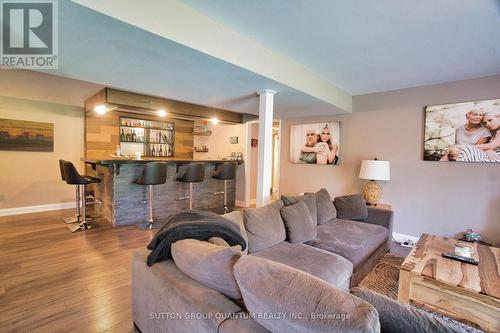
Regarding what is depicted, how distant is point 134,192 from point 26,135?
267 centimetres

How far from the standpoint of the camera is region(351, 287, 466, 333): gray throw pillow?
75 centimetres

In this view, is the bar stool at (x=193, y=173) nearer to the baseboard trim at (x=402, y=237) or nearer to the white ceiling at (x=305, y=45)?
the white ceiling at (x=305, y=45)

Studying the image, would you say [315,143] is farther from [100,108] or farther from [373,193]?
[100,108]

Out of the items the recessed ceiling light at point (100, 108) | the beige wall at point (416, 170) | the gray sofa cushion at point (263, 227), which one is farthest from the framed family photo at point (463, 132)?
the recessed ceiling light at point (100, 108)

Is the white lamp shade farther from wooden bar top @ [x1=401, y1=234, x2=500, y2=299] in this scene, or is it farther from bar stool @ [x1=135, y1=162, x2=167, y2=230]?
bar stool @ [x1=135, y1=162, x2=167, y2=230]

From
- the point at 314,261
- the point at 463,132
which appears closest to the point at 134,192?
the point at 314,261

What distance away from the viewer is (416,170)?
3598 millimetres

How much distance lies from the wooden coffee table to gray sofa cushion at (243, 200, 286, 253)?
1045 mm

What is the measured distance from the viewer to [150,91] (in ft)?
10.7

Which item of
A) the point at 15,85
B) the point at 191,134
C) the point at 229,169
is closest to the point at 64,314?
the point at 229,169

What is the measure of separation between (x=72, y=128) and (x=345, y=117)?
18.8 feet

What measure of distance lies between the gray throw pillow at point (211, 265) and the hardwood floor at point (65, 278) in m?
0.95

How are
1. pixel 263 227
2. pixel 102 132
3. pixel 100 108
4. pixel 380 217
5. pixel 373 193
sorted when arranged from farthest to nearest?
pixel 102 132, pixel 100 108, pixel 373 193, pixel 380 217, pixel 263 227

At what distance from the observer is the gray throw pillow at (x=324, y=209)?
3.02 meters
